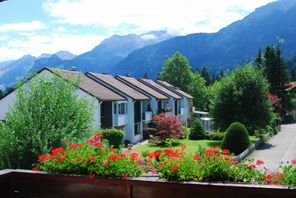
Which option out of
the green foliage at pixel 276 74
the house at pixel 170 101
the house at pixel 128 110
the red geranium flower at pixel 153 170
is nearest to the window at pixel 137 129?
the house at pixel 128 110

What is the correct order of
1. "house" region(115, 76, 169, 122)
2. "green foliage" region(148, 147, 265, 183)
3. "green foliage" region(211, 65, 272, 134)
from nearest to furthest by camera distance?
"green foliage" region(148, 147, 265, 183)
"green foliage" region(211, 65, 272, 134)
"house" region(115, 76, 169, 122)

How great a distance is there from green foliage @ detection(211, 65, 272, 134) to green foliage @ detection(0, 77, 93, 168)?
23.4m

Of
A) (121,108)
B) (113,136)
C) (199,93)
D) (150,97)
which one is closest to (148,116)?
(150,97)

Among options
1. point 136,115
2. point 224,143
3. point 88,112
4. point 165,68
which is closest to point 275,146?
point 224,143

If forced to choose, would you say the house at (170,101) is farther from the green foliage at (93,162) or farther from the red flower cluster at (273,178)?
the red flower cluster at (273,178)

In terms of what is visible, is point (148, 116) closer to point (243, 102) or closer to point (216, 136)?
point (216, 136)

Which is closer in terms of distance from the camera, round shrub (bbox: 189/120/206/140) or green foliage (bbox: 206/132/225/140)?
green foliage (bbox: 206/132/225/140)

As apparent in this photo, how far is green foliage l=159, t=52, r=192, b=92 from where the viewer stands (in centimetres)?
7988

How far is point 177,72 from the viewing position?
81.1m

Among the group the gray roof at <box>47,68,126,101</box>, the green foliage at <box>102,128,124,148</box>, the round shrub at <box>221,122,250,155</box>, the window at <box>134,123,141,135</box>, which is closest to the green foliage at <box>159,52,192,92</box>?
the window at <box>134,123,141,135</box>

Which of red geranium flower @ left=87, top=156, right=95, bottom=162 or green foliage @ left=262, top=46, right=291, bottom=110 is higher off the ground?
green foliage @ left=262, top=46, right=291, bottom=110

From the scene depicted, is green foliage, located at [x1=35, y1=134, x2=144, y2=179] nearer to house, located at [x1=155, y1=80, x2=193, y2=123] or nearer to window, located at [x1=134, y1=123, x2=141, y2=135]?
window, located at [x1=134, y1=123, x2=141, y2=135]

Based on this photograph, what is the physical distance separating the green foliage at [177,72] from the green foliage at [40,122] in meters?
64.8

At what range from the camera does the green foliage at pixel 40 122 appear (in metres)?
12.6
